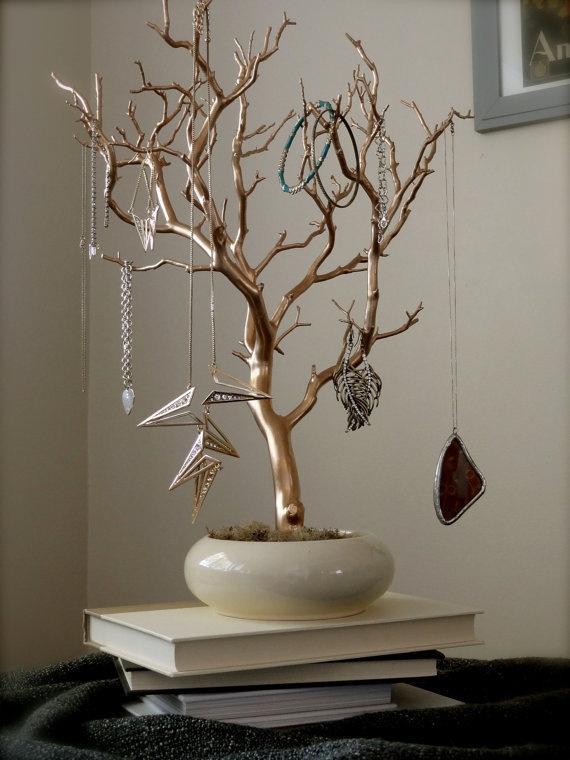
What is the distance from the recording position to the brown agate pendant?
0.89m

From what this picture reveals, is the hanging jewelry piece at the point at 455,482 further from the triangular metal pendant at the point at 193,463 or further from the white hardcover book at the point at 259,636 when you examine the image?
the triangular metal pendant at the point at 193,463

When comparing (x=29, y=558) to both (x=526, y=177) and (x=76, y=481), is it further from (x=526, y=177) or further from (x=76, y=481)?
(x=526, y=177)

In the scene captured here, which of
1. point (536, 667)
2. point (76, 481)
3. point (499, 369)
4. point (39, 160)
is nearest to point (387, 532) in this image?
point (499, 369)

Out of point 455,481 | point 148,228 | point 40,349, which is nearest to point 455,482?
point 455,481

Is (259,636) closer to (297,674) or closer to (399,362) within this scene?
(297,674)

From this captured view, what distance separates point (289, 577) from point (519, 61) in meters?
0.78

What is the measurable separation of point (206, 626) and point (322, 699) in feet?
0.36

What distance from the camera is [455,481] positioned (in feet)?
2.93

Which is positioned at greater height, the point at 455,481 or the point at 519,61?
the point at 519,61

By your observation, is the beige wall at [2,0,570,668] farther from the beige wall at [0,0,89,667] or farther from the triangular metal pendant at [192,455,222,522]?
the triangular metal pendant at [192,455,222,522]

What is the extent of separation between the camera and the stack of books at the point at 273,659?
2.23ft

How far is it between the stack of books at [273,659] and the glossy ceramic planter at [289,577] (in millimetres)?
12

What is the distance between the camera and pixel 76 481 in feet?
5.27

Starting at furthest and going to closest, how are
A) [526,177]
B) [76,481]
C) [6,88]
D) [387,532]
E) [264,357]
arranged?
1. [76,481]
2. [6,88]
3. [387,532]
4. [526,177]
5. [264,357]
